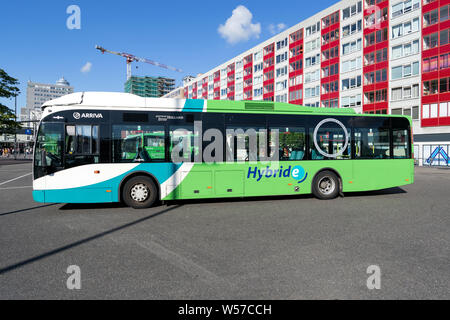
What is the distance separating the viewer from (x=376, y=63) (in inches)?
1617

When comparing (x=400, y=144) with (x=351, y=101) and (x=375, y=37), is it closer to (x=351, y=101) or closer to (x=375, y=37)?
(x=351, y=101)

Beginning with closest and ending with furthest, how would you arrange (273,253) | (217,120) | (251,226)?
1. (273,253)
2. (251,226)
3. (217,120)

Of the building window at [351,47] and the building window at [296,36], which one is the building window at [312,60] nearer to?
the building window at [296,36]

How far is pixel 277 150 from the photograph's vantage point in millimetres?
9359

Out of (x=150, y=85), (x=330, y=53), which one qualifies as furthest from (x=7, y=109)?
(x=150, y=85)

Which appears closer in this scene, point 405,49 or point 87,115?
point 87,115

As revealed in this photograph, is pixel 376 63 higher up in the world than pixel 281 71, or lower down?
lower down

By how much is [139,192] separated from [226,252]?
441cm

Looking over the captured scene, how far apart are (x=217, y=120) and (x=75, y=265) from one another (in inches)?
226
